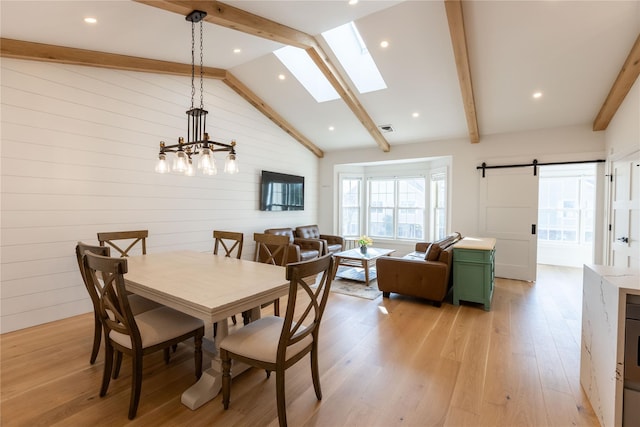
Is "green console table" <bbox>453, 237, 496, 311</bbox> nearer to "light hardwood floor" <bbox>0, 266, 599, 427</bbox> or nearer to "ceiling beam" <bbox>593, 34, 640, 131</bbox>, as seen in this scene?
"light hardwood floor" <bbox>0, 266, 599, 427</bbox>

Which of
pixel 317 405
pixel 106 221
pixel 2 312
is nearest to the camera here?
pixel 317 405

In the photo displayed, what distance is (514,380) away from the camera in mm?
2229

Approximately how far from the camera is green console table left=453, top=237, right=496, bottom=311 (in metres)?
3.69

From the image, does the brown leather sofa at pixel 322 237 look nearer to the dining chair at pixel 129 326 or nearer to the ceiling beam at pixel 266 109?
the ceiling beam at pixel 266 109

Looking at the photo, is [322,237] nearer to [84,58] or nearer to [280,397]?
[84,58]

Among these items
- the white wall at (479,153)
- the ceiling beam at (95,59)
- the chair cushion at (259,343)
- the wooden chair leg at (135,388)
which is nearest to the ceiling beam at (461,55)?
the white wall at (479,153)

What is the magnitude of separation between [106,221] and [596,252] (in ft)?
23.4

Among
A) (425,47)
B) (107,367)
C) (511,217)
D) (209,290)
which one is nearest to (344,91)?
(425,47)

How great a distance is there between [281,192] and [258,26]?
3.43 meters

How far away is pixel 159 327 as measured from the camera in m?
1.99

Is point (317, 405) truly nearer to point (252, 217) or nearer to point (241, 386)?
point (241, 386)

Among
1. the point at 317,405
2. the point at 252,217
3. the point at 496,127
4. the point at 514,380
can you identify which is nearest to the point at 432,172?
the point at 496,127

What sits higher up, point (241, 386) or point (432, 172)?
point (432, 172)

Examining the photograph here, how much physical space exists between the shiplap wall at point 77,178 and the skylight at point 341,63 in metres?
1.35
